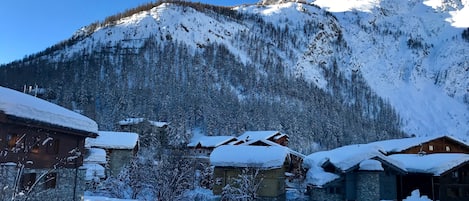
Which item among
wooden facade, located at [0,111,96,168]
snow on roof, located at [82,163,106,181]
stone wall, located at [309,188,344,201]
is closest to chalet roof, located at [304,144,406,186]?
stone wall, located at [309,188,344,201]

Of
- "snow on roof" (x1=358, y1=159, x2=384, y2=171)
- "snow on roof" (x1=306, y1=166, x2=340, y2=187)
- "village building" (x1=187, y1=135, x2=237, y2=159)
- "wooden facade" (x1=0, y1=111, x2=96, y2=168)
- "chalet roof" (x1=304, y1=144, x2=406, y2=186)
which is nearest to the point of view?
"wooden facade" (x1=0, y1=111, x2=96, y2=168)

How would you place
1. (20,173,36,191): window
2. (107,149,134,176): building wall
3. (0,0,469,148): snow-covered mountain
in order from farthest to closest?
(0,0,469,148): snow-covered mountain, (107,149,134,176): building wall, (20,173,36,191): window

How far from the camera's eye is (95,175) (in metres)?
31.7

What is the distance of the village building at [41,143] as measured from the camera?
1686 centimetres

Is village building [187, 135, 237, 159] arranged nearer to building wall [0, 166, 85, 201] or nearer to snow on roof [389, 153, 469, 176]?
snow on roof [389, 153, 469, 176]

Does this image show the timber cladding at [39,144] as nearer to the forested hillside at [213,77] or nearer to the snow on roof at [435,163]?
the snow on roof at [435,163]

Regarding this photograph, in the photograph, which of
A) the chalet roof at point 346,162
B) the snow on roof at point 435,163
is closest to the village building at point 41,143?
the chalet roof at point 346,162

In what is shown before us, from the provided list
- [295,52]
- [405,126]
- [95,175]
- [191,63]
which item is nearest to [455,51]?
[405,126]

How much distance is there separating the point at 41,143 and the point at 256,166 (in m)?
15.4

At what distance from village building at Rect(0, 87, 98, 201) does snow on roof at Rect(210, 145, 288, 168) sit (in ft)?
34.8

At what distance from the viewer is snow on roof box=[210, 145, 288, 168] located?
29438 mm

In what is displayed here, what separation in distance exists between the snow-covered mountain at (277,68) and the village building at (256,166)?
43.9m

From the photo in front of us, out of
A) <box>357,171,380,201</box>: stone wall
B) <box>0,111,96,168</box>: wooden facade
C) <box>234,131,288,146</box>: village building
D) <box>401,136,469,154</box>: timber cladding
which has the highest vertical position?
<box>234,131,288,146</box>: village building

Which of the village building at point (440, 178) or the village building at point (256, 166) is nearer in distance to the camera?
the village building at point (256, 166)
